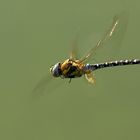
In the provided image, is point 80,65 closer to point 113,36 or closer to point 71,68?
point 71,68

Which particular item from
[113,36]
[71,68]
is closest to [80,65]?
[71,68]

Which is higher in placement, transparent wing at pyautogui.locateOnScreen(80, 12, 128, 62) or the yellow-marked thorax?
transparent wing at pyautogui.locateOnScreen(80, 12, 128, 62)

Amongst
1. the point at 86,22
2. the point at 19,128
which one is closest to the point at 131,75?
the point at 86,22

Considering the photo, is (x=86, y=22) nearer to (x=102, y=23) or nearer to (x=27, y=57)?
(x=102, y=23)

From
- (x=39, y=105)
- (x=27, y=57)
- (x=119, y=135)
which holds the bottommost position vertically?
(x=119, y=135)
